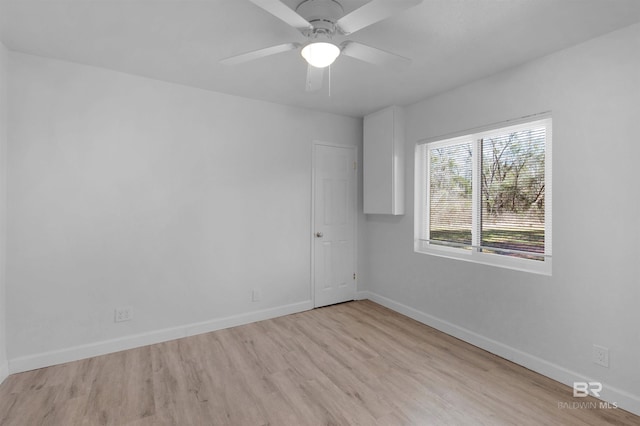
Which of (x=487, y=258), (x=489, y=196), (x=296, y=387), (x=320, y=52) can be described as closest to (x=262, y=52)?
(x=320, y=52)

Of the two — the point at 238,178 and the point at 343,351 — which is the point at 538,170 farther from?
the point at 238,178

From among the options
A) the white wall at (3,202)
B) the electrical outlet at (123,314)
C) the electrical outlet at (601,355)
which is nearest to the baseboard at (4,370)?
the white wall at (3,202)

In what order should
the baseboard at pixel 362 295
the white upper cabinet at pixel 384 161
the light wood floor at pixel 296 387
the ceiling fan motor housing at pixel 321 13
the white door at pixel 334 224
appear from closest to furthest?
1. the ceiling fan motor housing at pixel 321 13
2. the light wood floor at pixel 296 387
3. the white upper cabinet at pixel 384 161
4. the white door at pixel 334 224
5. the baseboard at pixel 362 295

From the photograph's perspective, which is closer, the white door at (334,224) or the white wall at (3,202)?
the white wall at (3,202)

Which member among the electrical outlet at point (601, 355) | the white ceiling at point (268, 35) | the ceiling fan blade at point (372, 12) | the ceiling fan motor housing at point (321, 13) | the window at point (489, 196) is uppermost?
the white ceiling at point (268, 35)

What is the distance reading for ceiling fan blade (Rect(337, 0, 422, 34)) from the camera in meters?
1.33

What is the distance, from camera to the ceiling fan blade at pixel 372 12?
1.33 metres

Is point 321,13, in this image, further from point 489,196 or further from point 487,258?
point 487,258

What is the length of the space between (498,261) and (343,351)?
1.64m

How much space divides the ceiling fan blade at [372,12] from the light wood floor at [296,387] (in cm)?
222

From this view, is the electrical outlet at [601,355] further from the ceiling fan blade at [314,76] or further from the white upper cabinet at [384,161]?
the ceiling fan blade at [314,76]

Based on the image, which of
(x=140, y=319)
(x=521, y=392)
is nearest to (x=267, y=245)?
(x=140, y=319)

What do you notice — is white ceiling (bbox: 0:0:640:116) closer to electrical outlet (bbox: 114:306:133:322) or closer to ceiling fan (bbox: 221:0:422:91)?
ceiling fan (bbox: 221:0:422:91)

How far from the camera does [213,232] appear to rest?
10.6 feet
